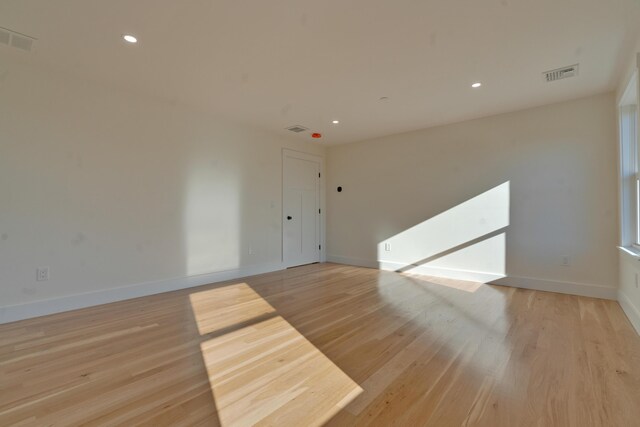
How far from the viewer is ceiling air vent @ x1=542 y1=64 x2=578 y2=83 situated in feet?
9.74

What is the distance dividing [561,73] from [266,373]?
13.2 ft

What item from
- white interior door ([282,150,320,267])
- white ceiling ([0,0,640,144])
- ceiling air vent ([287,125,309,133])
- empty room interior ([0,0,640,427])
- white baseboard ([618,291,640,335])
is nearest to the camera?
empty room interior ([0,0,640,427])

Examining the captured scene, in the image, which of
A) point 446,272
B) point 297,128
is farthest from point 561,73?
point 297,128

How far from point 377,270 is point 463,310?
2.35 m

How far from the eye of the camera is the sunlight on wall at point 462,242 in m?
4.27

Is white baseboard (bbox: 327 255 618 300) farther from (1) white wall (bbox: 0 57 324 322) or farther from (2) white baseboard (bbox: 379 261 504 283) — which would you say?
(1) white wall (bbox: 0 57 324 322)

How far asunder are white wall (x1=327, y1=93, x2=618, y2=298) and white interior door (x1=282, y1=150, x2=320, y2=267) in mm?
848

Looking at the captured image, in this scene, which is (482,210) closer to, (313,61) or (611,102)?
(611,102)

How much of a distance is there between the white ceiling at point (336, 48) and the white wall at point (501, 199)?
1.65 feet

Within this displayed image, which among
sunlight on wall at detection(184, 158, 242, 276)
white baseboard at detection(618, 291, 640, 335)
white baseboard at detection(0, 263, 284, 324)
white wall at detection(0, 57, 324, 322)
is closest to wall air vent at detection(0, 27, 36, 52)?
white wall at detection(0, 57, 324, 322)

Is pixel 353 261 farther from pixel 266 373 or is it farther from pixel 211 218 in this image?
pixel 266 373

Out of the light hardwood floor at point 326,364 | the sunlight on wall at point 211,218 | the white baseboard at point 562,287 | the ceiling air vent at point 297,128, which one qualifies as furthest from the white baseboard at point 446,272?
the ceiling air vent at point 297,128

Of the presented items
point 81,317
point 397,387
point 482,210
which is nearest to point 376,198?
point 482,210

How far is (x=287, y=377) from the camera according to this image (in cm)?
184
